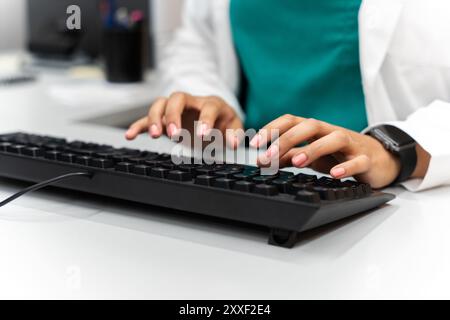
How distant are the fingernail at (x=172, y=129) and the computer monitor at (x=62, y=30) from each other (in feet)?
2.64

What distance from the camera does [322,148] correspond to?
0.63m

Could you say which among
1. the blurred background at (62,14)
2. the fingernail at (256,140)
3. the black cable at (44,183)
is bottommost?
the black cable at (44,183)

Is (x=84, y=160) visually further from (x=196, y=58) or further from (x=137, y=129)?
(x=196, y=58)

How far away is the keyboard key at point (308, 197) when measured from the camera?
51 centimetres

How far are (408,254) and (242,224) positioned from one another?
15 cm

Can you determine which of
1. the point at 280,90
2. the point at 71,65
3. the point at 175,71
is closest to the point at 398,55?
the point at 280,90

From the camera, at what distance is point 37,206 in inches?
25.1

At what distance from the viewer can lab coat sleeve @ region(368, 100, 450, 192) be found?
2.29 ft

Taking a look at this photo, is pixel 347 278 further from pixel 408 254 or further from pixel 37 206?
pixel 37 206

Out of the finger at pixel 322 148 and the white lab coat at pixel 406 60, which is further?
the white lab coat at pixel 406 60

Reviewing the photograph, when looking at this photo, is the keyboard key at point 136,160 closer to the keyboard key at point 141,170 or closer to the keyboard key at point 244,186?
the keyboard key at point 141,170

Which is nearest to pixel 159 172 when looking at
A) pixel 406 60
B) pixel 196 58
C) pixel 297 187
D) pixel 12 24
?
pixel 297 187

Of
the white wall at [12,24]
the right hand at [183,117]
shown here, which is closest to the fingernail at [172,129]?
the right hand at [183,117]

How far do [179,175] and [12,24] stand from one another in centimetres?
146
